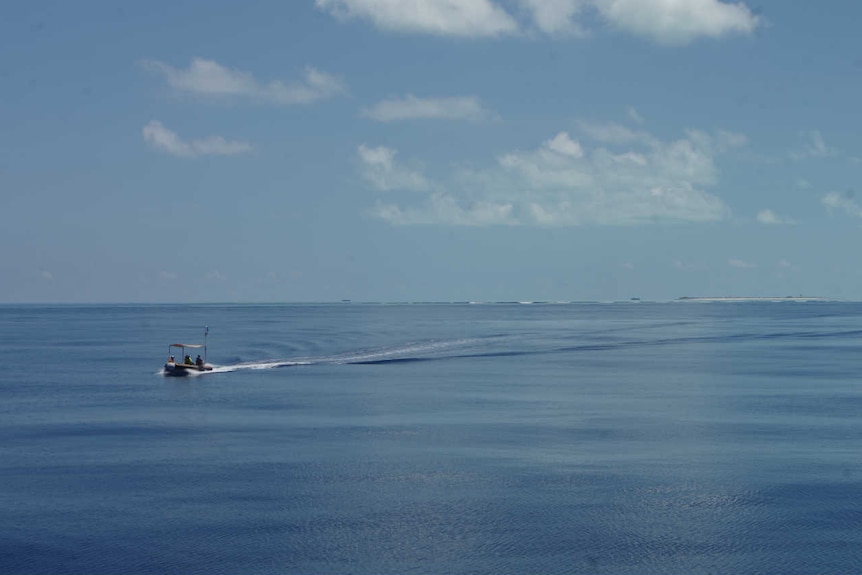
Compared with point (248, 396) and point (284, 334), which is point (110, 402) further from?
point (284, 334)

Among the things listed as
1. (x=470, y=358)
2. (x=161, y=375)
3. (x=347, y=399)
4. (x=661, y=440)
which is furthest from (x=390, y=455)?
(x=470, y=358)

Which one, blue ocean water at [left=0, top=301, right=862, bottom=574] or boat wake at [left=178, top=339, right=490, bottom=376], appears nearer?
blue ocean water at [left=0, top=301, right=862, bottom=574]

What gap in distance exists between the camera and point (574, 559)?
96.1ft

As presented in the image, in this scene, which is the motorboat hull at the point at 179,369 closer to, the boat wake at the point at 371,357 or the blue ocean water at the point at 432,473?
the boat wake at the point at 371,357

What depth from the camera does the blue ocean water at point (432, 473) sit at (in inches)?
1179

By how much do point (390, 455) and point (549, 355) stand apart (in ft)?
211

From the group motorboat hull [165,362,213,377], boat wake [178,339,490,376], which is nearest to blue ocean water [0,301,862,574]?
motorboat hull [165,362,213,377]

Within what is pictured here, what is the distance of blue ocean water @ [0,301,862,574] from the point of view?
98.3 feet

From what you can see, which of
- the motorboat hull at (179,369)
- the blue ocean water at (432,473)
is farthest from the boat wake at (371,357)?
the blue ocean water at (432,473)

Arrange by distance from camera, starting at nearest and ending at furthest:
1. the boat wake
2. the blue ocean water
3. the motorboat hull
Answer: the blue ocean water
the motorboat hull
the boat wake

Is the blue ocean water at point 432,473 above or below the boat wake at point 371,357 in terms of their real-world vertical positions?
below

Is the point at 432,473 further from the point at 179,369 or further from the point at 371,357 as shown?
the point at 371,357

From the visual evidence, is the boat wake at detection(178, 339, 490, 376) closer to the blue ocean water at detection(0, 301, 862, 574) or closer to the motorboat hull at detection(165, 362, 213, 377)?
the motorboat hull at detection(165, 362, 213, 377)

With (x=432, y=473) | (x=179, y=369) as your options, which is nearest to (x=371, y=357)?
(x=179, y=369)
